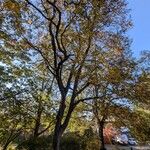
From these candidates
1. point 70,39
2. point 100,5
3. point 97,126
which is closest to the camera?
point 100,5

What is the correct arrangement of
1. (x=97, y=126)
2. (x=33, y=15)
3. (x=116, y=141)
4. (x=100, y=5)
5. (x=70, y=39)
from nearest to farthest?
(x=100, y=5)
(x=33, y=15)
(x=70, y=39)
(x=97, y=126)
(x=116, y=141)

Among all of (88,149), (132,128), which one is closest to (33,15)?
(132,128)

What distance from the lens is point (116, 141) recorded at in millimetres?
40844

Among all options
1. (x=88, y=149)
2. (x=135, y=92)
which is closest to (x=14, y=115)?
(x=135, y=92)

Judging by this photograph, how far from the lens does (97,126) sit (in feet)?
105

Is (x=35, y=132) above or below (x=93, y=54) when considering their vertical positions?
below

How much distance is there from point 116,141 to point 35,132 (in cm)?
1431

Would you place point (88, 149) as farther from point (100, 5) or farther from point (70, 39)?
point (100, 5)

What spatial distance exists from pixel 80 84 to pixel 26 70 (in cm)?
409

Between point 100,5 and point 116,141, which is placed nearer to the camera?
point 100,5

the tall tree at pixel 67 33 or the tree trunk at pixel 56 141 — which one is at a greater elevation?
the tall tree at pixel 67 33

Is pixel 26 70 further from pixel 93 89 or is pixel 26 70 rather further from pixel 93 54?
pixel 93 89

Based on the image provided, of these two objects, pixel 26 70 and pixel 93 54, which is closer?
pixel 93 54

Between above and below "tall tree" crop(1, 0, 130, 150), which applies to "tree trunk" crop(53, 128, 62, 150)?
below
